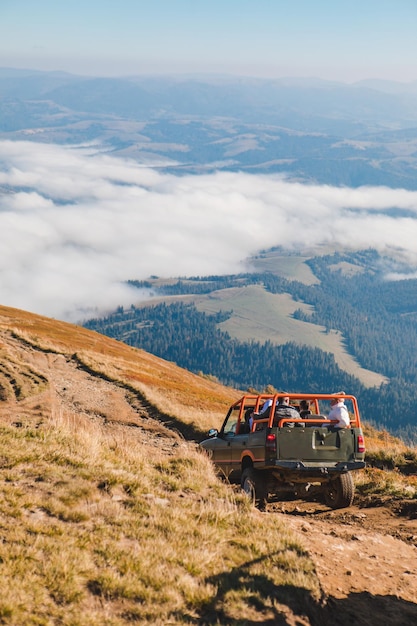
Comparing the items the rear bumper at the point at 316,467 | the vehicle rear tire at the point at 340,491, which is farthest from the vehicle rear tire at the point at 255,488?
the vehicle rear tire at the point at 340,491

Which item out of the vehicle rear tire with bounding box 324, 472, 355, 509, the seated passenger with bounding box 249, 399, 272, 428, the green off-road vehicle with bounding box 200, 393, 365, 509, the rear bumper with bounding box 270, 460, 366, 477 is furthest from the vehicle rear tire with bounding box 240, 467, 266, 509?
the vehicle rear tire with bounding box 324, 472, 355, 509

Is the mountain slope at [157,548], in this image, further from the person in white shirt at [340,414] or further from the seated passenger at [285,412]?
the seated passenger at [285,412]

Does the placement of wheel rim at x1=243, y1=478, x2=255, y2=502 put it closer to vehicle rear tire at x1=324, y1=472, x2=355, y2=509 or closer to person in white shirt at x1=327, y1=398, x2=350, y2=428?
vehicle rear tire at x1=324, y1=472, x2=355, y2=509

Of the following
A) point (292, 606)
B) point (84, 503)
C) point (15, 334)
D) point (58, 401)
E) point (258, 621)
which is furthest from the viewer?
point (15, 334)

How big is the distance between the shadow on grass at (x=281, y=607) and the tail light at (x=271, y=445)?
15.5 feet

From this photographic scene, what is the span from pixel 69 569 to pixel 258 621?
2176 mm

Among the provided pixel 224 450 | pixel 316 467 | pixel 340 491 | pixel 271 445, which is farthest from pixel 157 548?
pixel 224 450

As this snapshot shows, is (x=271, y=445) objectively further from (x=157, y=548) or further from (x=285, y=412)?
(x=157, y=548)

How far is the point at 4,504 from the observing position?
8148 mm

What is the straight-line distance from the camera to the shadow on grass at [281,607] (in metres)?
6.54

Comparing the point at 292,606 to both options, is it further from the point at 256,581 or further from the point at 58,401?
the point at 58,401

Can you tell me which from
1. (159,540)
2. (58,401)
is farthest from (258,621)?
(58,401)

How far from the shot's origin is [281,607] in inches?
269

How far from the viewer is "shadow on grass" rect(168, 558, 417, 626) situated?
6.54 meters
